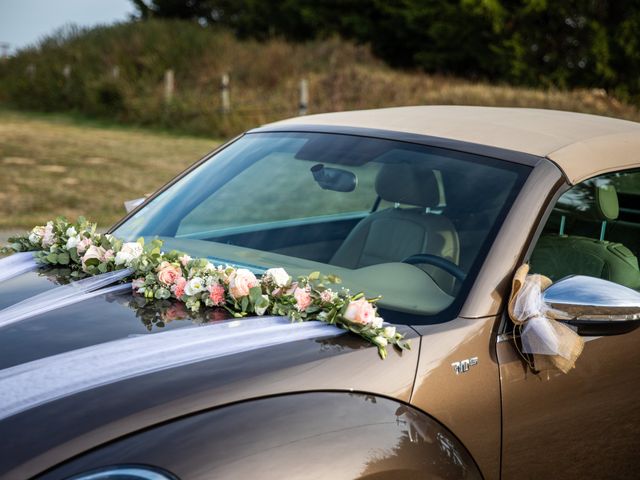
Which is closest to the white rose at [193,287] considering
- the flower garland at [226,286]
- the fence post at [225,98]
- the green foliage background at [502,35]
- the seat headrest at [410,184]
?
the flower garland at [226,286]

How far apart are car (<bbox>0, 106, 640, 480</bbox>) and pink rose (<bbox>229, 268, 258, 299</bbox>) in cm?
8

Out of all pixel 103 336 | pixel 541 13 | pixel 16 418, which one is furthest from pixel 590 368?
pixel 541 13

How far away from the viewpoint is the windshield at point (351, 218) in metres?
2.67

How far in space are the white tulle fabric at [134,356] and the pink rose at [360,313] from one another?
0.17 ft

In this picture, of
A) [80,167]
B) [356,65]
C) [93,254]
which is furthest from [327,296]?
[356,65]

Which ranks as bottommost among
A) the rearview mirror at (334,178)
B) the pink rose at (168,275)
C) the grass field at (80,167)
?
the grass field at (80,167)

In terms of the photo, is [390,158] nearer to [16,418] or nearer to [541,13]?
[16,418]

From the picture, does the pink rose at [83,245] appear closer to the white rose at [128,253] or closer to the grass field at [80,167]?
the white rose at [128,253]

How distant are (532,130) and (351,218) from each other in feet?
3.80

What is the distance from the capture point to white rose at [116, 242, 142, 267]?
2.73m

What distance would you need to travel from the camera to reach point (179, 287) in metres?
2.50

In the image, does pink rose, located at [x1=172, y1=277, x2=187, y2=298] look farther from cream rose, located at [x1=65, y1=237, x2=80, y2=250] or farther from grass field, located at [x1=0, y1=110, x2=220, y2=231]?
grass field, located at [x1=0, y1=110, x2=220, y2=231]

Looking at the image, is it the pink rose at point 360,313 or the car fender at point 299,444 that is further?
the pink rose at point 360,313

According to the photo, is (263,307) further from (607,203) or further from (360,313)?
(607,203)
